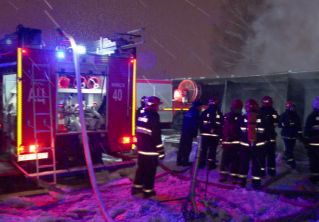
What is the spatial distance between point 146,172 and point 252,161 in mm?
2135

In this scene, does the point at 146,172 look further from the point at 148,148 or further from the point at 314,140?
the point at 314,140

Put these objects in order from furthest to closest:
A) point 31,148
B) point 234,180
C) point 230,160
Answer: point 230,160 < point 234,180 < point 31,148

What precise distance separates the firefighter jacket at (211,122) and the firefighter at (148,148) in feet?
7.20

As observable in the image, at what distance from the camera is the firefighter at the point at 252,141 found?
5.38 m

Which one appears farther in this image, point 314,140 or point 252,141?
point 314,140

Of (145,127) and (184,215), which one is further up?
(145,127)

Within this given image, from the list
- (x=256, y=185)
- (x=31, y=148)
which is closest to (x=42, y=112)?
(x=31, y=148)

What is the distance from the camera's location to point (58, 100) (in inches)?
246

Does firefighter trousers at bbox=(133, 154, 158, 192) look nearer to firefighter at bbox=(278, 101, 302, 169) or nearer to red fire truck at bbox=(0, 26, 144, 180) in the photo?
red fire truck at bbox=(0, 26, 144, 180)

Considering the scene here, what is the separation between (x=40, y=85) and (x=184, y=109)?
396 inches

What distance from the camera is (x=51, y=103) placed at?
5.57 meters

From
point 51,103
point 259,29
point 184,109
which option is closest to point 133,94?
point 51,103

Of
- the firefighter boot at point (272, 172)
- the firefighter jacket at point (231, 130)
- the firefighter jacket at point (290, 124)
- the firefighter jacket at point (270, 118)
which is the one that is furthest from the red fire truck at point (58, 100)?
the firefighter jacket at point (290, 124)

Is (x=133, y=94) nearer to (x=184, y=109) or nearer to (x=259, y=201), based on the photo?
(x=259, y=201)
